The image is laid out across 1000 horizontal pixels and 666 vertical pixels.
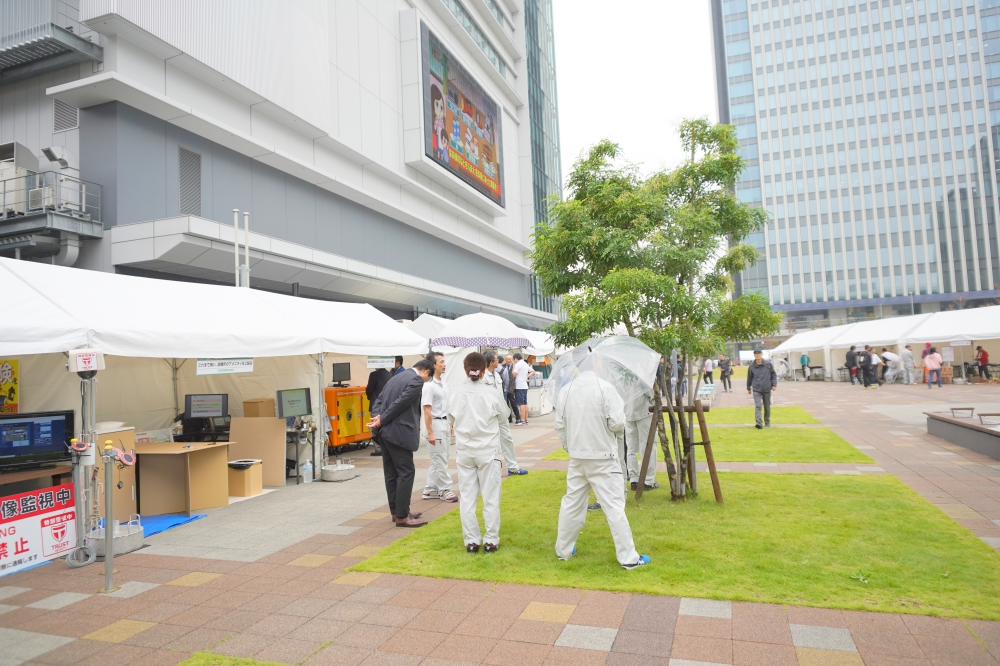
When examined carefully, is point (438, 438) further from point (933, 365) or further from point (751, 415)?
point (933, 365)

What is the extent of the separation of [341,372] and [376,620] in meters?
9.82

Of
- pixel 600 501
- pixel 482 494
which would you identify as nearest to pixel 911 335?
pixel 600 501

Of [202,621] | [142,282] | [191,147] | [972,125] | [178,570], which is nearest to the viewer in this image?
[202,621]

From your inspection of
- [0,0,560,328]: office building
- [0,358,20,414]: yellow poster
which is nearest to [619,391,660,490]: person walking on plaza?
[0,358,20,414]: yellow poster

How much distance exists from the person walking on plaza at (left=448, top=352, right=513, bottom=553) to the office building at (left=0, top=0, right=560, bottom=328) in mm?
12512

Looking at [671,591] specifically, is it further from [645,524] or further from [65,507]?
[65,507]

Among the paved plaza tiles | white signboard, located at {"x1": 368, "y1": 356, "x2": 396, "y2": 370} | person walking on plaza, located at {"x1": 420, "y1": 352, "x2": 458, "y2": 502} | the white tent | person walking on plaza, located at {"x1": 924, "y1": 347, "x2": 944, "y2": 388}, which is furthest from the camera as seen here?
person walking on plaza, located at {"x1": 924, "y1": 347, "x2": 944, "y2": 388}

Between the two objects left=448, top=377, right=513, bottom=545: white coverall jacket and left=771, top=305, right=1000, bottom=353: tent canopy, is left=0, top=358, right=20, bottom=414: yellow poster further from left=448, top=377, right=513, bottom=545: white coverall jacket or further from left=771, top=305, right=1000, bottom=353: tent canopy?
left=771, top=305, right=1000, bottom=353: tent canopy

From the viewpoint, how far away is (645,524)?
256 inches

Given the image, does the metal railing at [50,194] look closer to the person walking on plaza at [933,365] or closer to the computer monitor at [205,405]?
the computer monitor at [205,405]

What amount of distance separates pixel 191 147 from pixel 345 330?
1078 cm

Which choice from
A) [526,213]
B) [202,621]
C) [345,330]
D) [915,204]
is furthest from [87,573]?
[915,204]

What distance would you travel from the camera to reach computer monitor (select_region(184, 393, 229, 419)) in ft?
31.8

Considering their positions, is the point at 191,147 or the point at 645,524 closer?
the point at 645,524
